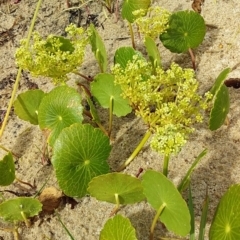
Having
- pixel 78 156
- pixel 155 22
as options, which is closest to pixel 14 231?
pixel 78 156

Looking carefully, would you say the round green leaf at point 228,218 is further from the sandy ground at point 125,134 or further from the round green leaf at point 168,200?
the sandy ground at point 125,134

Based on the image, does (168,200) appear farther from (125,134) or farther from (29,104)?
(29,104)

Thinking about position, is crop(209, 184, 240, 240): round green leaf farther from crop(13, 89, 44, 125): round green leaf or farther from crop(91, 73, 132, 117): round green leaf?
crop(13, 89, 44, 125): round green leaf

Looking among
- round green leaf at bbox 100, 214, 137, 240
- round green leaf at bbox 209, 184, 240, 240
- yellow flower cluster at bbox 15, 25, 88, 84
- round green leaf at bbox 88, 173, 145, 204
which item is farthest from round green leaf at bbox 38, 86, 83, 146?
round green leaf at bbox 209, 184, 240, 240

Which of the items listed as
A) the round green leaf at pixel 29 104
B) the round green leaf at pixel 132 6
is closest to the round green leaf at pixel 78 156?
the round green leaf at pixel 29 104

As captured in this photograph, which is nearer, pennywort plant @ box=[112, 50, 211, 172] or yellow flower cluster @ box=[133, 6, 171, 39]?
pennywort plant @ box=[112, 50, 211, 172]

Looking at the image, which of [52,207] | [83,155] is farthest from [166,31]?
[52,207]

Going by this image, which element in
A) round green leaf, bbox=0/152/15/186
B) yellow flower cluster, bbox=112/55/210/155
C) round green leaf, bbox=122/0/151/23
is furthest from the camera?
round green leaf, bbox=122/0/151/23
